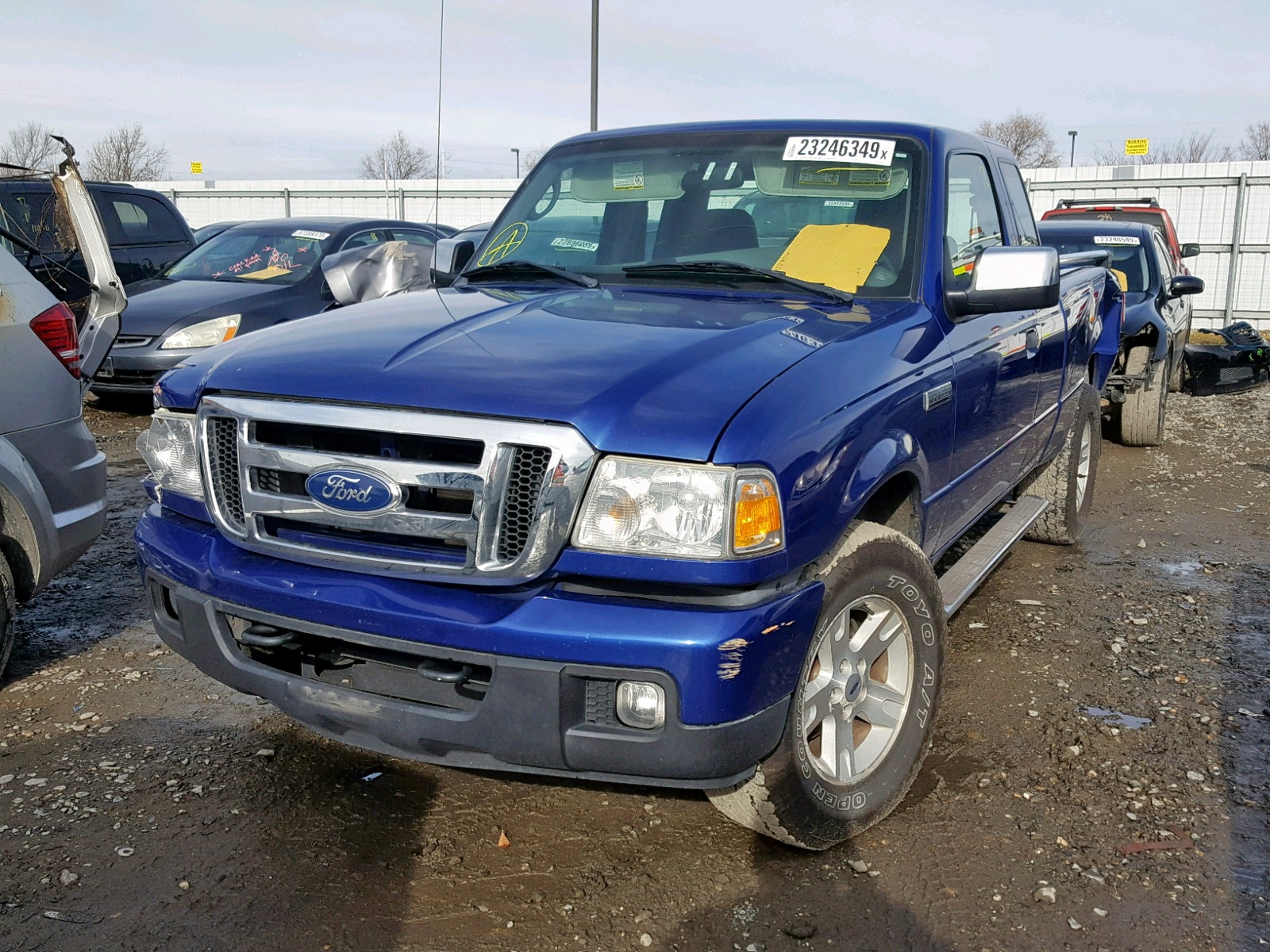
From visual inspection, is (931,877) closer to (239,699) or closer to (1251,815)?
→ (1251,815)

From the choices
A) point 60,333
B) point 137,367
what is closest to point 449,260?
point 60,333

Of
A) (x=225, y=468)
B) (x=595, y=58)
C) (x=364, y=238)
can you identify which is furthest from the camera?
(x=595, y=58)

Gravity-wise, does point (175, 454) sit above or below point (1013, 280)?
below

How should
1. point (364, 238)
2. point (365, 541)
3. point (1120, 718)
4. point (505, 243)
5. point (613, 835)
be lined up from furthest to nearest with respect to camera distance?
point (364, 238) → point (505, 243) → point (1120, 718) → point (613, 835) → point (365, 541)

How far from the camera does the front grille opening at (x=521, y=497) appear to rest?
2373mm

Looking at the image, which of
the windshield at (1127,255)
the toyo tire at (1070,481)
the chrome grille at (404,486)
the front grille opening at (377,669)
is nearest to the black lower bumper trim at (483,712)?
the front grille opening at (377,669)

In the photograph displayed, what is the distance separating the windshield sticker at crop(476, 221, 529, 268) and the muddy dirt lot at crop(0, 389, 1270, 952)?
1.77m

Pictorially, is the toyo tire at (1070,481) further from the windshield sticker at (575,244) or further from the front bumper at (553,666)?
the front bumper at (553,666)

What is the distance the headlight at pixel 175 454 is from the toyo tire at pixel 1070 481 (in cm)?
380

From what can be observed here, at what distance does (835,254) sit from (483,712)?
1.89 m

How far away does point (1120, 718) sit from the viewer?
3799 mm

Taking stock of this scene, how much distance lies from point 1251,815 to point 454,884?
7.19 feet

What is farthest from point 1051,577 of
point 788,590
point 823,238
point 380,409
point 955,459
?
point 380,409

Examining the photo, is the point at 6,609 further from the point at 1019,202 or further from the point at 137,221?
the point at 137,221
